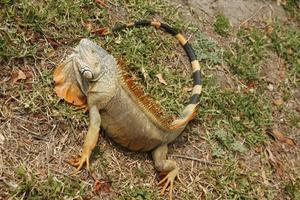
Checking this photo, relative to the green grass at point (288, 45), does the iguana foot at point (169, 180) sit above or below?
below

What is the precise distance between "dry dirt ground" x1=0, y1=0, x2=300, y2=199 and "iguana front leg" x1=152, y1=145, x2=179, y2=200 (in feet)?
0.28

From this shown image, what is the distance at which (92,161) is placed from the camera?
16.1 ft

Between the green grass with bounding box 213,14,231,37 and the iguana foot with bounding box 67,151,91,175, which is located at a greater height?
the green grass with bounding box 213,14,231,37

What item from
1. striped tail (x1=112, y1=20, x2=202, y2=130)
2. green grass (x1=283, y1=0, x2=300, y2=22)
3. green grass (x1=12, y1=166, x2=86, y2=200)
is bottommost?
green grass (x1=12, y1=166, x2=86, y2=200)

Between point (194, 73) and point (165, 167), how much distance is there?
4.70ft

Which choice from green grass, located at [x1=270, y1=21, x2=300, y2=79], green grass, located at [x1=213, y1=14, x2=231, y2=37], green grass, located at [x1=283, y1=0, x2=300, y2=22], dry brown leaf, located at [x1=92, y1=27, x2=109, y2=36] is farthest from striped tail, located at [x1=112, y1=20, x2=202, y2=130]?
green grass, located at [x1=283, y1=0, x2=300, y2=22]

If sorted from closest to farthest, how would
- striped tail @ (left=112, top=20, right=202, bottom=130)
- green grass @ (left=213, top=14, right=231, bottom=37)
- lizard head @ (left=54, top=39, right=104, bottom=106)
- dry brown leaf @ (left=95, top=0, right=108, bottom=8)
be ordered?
lizard head @ (left=54, top=39, right=104, bottom=106) < striped tail @ (left=112, top=20, right=202, bottom=130) < dry brown leaf @ (left=95, top=0, right=108, bottom=8) < green grass @ (left=213, top=14, right=231, bottom=37)

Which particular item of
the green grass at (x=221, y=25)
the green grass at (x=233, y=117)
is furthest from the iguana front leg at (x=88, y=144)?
the green grass at (x=221, y=25)

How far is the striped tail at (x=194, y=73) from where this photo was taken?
5498 millimetres

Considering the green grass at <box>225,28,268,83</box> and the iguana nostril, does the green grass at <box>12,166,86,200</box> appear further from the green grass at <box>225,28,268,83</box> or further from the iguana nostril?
the green grass at <box>225,28,268,83</box>

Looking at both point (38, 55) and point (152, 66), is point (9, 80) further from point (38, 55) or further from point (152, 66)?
point (152, 66)

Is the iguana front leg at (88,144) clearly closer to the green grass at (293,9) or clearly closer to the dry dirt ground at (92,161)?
the dry dirt ground at (92,161)

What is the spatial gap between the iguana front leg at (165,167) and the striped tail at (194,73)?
10.4 inches

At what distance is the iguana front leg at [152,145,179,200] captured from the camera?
518cm
